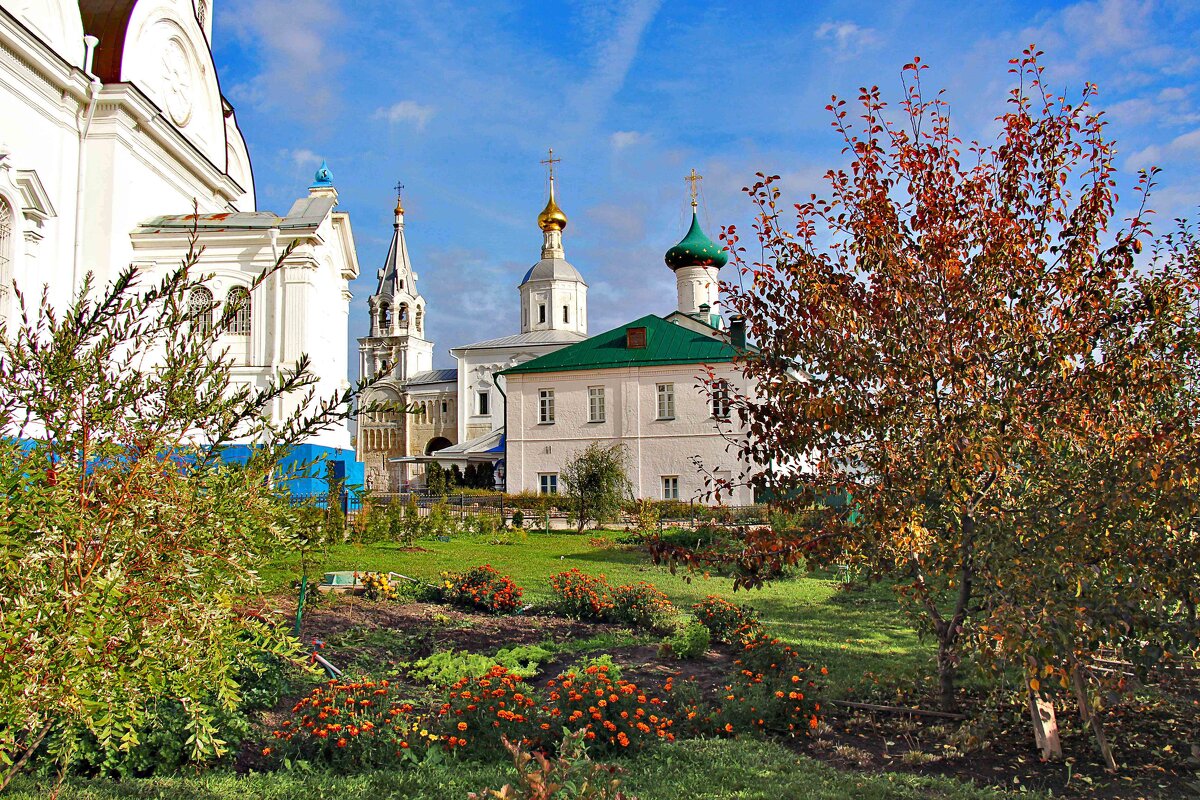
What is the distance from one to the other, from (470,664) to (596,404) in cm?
2527

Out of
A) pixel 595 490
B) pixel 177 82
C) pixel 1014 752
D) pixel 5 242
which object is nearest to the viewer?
pixel 1014 752

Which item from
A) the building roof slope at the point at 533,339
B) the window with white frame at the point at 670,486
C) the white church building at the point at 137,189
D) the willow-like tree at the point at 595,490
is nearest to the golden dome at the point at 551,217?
the building roof slope at the point at 533,339

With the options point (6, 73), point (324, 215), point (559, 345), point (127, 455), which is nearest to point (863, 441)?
point (127, 455)

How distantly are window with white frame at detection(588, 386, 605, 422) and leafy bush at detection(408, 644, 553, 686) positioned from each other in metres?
24.4

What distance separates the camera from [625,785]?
13.9 feet

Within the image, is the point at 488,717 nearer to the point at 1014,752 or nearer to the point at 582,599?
the point at 1014,752

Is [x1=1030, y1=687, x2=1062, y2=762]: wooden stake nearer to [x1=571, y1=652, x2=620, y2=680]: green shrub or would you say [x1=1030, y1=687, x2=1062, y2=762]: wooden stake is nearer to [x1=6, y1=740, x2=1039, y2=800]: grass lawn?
[x1=6, y1=740, x2=1039, y2=800]: grass lawn

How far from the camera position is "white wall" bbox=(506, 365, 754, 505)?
3084 cm

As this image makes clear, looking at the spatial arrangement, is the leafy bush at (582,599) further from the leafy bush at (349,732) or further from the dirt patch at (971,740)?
the leafy bush at (349,732)

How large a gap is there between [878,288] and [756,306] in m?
0.78

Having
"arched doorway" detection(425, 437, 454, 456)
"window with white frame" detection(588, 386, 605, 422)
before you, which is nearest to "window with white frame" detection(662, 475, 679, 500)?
"window with white frame" detection(588, 386, 605, 422)

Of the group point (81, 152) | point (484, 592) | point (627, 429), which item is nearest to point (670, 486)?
point (627, 429)

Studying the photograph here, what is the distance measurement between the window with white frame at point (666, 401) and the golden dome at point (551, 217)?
33577mm

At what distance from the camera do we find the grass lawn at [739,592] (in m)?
7.42
